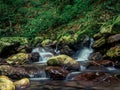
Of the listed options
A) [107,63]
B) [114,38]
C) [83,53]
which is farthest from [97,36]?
[107,63]

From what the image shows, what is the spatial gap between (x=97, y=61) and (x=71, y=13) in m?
9.40

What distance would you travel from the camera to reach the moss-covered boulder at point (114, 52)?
14164mm

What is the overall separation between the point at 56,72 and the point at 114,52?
361cm

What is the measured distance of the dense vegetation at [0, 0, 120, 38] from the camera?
20938mm

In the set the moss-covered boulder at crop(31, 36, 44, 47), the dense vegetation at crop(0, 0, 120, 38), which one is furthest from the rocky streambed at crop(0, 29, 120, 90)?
the dense vegetation at crop(0, 0, 120, 38)

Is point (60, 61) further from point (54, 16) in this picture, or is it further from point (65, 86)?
point (54, 16)

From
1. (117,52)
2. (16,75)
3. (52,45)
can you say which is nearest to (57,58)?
(16,75)

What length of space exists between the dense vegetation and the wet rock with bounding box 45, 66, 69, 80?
7291 millimetres

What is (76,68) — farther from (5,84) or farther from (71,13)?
(71,13)

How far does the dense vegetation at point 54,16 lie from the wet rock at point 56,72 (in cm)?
729

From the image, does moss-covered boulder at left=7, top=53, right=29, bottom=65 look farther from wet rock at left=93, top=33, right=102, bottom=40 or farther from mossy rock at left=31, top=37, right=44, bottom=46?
mossy rock at left=31, top=37, right=44, bottom=46

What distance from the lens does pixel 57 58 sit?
44.0ft

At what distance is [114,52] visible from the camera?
47.6ft

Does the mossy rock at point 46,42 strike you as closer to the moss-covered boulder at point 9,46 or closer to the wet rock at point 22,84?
the moss-covered boulder at point 9,46
